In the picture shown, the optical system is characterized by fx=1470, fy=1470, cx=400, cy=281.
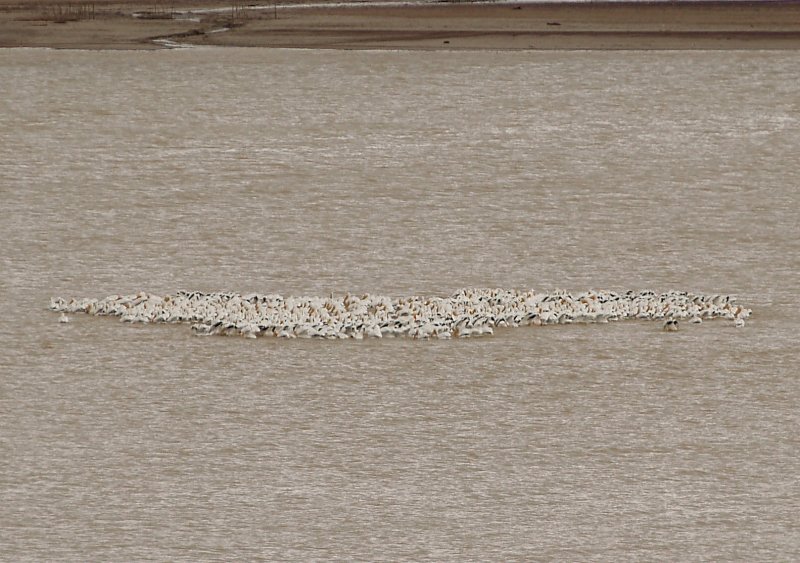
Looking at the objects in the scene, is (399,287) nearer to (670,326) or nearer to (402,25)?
(670,326)

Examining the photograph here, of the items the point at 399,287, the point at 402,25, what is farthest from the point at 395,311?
the point at 402,25

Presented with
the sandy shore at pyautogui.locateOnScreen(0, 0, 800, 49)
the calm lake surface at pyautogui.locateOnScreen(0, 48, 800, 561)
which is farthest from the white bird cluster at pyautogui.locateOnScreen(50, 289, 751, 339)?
the sandy shore at pyautogui.locateOnScreen(0, 0, 800, 49)

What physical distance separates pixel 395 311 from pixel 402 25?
8556 millimetres

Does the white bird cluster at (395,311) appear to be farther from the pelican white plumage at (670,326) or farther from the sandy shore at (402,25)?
the sandy shore at (402,25)

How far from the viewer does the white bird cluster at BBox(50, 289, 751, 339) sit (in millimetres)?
6098

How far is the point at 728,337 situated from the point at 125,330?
252 cm

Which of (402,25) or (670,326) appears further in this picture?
(402,25)

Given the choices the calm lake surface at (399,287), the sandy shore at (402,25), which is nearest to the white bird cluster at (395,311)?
the calm lake surface at (399,287)

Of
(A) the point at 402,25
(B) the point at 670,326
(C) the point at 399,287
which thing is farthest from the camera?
(A) the point at 402,25

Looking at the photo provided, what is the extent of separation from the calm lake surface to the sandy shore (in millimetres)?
608

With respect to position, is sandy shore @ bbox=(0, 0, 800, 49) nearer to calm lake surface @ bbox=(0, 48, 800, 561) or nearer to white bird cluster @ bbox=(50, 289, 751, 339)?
calm lake surface @ bbox=(0, 48, 800, 561)

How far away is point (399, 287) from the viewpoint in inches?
268

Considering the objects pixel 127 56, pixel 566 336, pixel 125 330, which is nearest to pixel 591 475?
pixel 566 336

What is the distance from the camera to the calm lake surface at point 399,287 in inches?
161
